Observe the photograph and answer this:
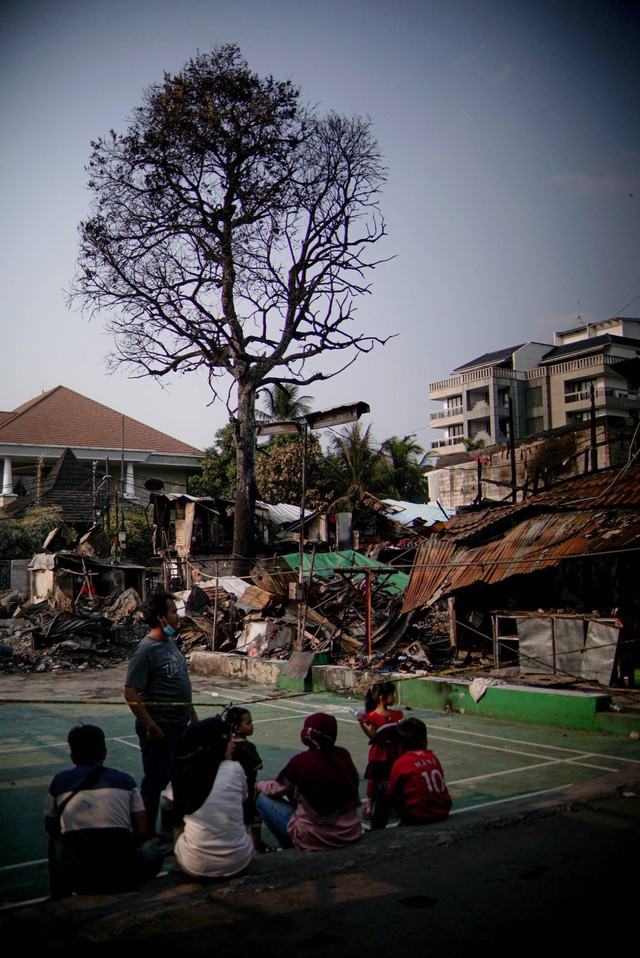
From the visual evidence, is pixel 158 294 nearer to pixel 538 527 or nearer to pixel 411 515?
pixel 411 515

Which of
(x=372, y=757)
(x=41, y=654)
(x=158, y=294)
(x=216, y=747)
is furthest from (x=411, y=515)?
(x=216, y=747)

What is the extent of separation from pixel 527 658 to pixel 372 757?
730cm

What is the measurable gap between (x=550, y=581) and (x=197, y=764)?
39.1 feet

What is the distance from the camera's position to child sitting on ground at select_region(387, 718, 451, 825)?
19.0 feet

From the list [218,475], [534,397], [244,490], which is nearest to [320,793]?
[244,490]

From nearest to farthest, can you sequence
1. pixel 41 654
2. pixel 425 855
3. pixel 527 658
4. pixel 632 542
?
pixel 425 855
pixel 632 542
pixel 527 658
pixel 41 654

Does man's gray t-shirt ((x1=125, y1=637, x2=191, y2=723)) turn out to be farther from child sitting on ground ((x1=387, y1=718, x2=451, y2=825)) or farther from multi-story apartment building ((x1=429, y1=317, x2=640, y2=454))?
multi-story apartment building ((x1=429, y1=317, x2=640, y2=454))

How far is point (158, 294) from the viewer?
2728 centimetres

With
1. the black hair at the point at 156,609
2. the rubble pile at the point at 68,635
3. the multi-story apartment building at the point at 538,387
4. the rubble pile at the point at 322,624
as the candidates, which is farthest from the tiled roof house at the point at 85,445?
the black hair at the point at 156,609

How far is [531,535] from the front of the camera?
556 inches

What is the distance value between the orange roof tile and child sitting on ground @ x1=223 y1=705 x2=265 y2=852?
39.8 m

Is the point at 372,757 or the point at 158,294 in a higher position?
the point at 158,294

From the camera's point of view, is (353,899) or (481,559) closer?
(353,899)

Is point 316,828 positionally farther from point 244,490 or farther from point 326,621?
point 244,490
